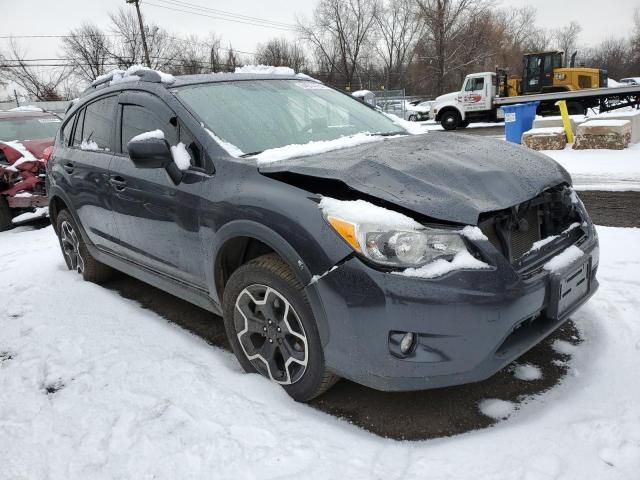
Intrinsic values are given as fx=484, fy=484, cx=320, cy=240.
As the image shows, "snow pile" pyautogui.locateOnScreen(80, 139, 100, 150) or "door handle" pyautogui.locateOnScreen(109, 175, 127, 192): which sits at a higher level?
"snow pile" pyautogui.locateOnScreen(80, 139, 100, 150)

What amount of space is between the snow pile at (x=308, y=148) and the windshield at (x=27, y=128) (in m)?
7.31

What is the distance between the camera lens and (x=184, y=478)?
1.96 m

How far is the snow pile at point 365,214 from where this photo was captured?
2.01 meters

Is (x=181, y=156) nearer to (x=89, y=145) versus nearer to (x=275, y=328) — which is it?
(x=275, y=328)

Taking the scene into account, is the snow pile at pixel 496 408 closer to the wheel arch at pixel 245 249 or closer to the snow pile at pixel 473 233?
the snow pile at pixel 473 233

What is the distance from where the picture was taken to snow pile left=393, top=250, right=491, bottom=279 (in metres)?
1.95

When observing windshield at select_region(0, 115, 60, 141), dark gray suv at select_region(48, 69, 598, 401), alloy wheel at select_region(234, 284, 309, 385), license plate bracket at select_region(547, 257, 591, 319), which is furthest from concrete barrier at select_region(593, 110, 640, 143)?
windshield at select_region(0, 115, 60, 141)

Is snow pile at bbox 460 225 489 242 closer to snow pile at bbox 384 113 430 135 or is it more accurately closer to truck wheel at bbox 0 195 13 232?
snow pile at bbox 384 113 430 135

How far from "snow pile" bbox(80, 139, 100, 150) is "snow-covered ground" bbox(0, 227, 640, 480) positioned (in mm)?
1489

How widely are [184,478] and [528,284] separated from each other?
5.38 ft

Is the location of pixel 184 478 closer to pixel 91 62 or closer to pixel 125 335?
pixel 125 335

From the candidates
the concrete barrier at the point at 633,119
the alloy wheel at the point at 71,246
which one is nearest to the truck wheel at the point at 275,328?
the alloy wheel at the point at 71,246

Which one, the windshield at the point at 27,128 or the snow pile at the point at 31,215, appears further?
the windshield at the point at 27,128

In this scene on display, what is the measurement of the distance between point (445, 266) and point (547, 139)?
33.8ft
